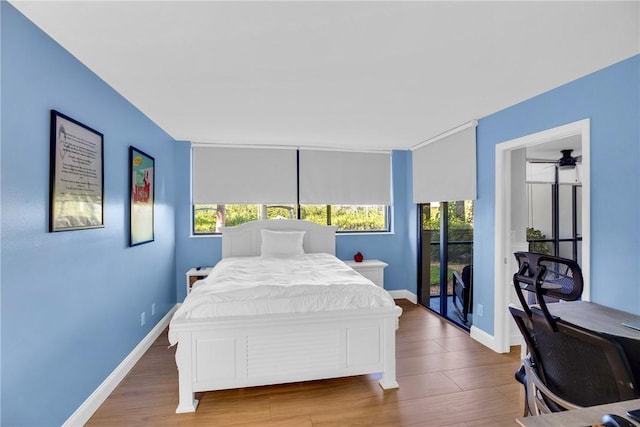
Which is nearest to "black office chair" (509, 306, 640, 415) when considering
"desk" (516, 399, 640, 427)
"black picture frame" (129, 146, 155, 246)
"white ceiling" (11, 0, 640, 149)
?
"desk" (516, 399, 640, 427)

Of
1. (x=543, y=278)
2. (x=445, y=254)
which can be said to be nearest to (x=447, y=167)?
(x=445, y=254)

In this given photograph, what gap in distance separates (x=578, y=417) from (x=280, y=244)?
11.0 feet

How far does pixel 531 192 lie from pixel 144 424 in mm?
5361

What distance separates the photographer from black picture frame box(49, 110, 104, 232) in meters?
1.70

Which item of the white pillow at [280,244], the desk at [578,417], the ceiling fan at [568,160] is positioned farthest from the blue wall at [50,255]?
the ceiling fan at [568,160]

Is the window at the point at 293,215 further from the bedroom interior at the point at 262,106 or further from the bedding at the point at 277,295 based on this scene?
the bedding at the point at 277,295

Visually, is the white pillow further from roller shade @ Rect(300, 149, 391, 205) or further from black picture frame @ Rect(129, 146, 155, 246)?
black picture frame @ Rect(129, 146, 155, 246)

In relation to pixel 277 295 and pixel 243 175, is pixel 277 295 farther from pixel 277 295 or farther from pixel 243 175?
pixel 243 175

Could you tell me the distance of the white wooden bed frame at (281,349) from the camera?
2.11 m

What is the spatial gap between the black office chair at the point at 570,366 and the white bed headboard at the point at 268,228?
10.4 feet

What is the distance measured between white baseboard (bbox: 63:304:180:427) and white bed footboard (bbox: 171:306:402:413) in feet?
1.94

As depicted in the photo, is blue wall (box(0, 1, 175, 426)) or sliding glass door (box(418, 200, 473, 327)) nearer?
blue wall (box(0, 1, 175, 426))

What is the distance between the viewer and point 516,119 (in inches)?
108

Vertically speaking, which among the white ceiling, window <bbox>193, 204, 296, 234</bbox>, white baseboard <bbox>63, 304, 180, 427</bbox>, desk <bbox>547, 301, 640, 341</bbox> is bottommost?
white baseboard <bbox>63, 304, 180, 427</bbox>
